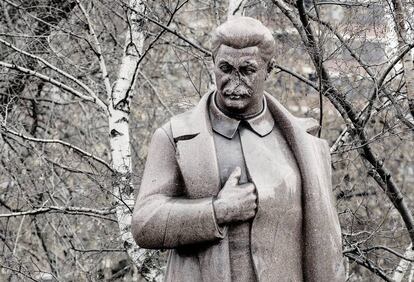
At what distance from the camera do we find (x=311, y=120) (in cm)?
538

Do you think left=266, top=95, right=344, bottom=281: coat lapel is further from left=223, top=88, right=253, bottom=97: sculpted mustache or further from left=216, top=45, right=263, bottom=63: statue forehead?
left=216, top=45, right=263, bottom=63: statue forehead

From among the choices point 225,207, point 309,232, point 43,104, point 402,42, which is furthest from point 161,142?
point 43,104

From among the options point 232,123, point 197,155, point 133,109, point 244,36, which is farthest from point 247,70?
point 133,109

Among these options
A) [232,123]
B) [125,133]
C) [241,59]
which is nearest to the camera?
[241,59]

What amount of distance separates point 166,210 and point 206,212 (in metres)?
0.20

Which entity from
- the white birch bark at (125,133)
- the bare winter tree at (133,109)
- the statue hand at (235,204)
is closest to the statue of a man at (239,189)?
the statue hand at (235,204)

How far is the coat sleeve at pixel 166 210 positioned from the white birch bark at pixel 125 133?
168 inches

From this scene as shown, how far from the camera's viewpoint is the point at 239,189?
4957mm

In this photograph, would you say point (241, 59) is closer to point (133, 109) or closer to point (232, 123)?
point (232, 123)

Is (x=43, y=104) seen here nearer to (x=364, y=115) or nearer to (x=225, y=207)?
(x=364, y=115)

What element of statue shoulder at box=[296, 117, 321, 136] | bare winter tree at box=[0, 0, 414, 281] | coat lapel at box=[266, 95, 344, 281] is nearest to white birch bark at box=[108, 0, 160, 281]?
bare winter tree at box=[0, 0, 414, 281]

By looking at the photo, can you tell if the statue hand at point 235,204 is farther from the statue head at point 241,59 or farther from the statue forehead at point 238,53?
the statue forehead at point 238,53

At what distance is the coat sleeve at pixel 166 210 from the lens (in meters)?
4.90

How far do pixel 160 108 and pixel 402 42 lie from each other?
6.36 metres
